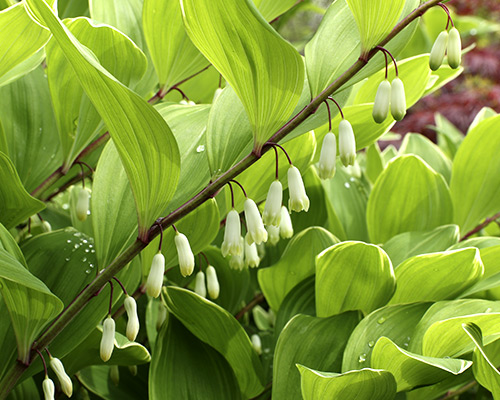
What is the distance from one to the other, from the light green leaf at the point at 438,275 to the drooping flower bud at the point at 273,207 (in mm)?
206

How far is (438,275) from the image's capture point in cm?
80

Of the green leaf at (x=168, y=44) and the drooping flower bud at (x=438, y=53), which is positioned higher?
the green leaf at (x=168, y=44)

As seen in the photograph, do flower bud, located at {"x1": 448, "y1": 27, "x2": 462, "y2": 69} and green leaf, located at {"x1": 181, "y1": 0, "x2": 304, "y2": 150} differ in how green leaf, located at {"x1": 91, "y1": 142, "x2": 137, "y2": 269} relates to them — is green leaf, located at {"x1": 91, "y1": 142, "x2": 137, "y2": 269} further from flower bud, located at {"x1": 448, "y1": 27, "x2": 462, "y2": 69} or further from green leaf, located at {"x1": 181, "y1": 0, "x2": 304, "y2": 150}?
flower bud, located at {"x1": 448, "y1": 27, "x2": 462, "y2": 69}

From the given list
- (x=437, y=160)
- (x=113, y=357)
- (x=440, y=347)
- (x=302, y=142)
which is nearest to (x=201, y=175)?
(x=302, y=142)

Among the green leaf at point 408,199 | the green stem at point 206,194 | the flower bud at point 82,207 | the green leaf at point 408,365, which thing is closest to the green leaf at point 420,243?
the green leaf at point 408,199

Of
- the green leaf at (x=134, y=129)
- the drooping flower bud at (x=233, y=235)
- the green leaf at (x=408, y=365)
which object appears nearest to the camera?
the green leaf at (x=134, y=129)

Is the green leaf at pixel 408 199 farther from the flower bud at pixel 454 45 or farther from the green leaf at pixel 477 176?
the flower bud at pixel 454 45

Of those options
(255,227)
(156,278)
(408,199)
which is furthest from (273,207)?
(408,199)

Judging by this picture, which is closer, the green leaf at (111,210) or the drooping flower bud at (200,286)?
the green leaf at (111,210)

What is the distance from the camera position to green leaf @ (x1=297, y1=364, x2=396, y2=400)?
65cm

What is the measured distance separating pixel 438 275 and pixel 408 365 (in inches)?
6.5

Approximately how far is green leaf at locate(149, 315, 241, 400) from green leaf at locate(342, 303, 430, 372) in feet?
0.60

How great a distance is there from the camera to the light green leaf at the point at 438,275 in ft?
2.52

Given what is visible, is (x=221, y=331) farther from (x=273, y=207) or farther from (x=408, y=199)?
(x=408, y=199)
